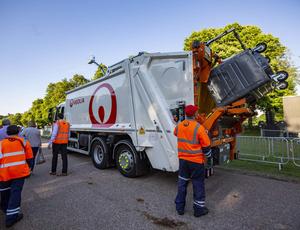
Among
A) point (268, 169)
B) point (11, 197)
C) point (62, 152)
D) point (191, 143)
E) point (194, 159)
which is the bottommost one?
point (268, 169)

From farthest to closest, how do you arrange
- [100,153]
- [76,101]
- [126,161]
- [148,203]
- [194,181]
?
1. [76,101]
2. [100,153]
3. [126,161]
4. [148,203]
5. [194,181]

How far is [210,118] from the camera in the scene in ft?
12.1

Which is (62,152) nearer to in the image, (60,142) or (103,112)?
(60,142)

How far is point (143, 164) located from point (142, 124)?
3.36ft

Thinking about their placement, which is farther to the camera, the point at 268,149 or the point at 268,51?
the point at 268,51

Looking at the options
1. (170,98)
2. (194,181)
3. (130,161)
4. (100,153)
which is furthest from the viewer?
(100,153)

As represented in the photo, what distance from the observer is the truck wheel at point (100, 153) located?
222 inches

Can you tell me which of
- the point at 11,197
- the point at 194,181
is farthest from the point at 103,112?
the point at 194,181

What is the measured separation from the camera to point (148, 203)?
343 centimetres

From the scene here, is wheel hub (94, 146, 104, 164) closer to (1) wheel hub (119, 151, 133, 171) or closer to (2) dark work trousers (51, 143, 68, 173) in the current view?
(2) dark work trousers (51, 143, 68, 173)

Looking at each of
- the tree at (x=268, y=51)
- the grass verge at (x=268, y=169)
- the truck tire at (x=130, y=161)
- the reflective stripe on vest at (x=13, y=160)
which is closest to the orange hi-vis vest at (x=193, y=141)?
the truck tire at (x=130, y=161)

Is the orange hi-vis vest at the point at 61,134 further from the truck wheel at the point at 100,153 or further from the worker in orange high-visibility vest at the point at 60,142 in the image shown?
the truck wheel at the point at 100,153

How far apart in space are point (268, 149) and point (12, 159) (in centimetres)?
733

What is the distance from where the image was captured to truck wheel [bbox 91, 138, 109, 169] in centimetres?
563
